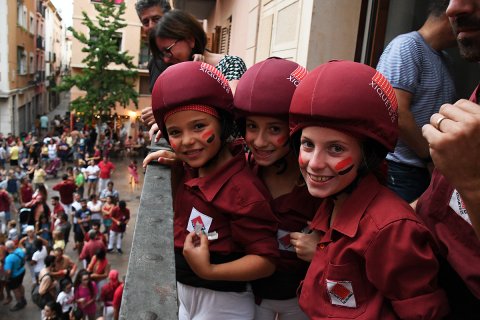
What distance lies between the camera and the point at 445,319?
1455 millimetres

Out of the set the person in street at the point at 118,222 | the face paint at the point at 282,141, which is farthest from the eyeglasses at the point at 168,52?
the person in street at the point at 118,222

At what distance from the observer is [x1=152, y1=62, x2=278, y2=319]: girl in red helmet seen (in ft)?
5.96

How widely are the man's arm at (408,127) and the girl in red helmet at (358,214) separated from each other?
0.66 metres

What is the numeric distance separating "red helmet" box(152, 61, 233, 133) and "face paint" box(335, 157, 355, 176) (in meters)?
0.66

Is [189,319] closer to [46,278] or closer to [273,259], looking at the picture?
[273,259]

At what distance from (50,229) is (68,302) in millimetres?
3529

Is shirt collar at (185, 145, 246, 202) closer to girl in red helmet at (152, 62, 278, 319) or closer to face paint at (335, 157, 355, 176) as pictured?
girl in red helmet at (152, 62, 278, 319)

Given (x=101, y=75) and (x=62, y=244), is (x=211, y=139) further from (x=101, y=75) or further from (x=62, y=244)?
(x=101, y=75)

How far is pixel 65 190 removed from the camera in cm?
1193

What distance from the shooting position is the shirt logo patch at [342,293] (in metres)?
1.43

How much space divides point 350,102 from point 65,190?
1162 centimetres

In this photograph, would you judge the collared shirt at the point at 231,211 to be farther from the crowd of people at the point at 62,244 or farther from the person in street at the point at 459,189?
the crowd of people at the point at 62,244

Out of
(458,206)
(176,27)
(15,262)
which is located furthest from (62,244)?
(458,206)

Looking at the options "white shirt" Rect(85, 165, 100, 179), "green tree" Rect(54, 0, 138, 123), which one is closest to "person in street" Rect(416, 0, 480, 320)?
"white shirt" Rect(85, 165, 100, 179)
